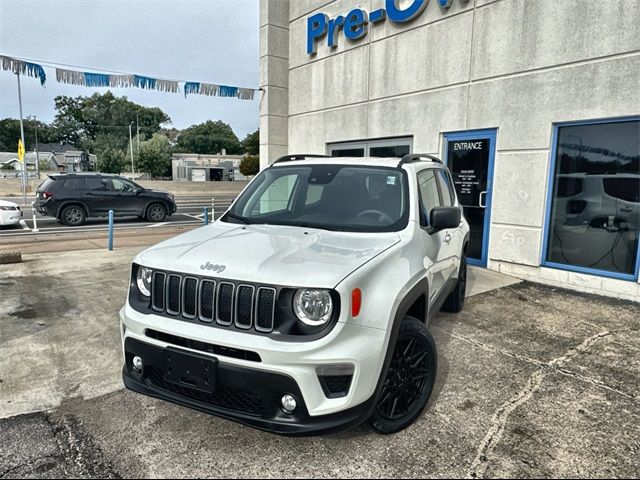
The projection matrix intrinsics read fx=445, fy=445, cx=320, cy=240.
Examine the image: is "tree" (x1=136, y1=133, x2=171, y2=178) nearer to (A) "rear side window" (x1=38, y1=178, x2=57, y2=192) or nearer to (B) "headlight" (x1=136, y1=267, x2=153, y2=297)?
(A) "rear side window" (x1=38, y1=178, x2=57, y2=192)

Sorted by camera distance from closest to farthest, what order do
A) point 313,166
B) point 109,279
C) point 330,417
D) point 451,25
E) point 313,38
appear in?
point 330,417
point 313,166
point 109,279
point 451,25
point 313,38

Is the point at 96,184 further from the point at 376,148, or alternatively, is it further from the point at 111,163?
the point at 111,163

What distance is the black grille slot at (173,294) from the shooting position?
2635mm

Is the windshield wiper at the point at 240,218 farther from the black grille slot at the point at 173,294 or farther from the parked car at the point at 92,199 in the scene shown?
the parked car at the point at 92,199

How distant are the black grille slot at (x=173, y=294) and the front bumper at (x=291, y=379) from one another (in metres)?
0.16

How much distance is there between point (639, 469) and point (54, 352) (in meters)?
4.63

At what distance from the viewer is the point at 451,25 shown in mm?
8039

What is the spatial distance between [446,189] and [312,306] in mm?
2893

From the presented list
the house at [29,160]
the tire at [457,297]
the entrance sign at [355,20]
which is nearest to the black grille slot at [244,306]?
the tire at [457,297]

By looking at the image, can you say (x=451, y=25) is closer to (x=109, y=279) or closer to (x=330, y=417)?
(x=109, y=279)

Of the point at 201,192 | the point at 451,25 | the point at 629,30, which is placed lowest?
the point at 201,192

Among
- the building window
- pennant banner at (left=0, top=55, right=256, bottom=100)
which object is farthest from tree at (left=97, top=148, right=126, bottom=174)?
the building window

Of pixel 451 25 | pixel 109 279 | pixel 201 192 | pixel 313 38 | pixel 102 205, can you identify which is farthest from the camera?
pixel 201 192

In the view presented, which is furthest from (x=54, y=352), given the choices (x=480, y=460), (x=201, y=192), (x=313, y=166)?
(x=201, y=192)
